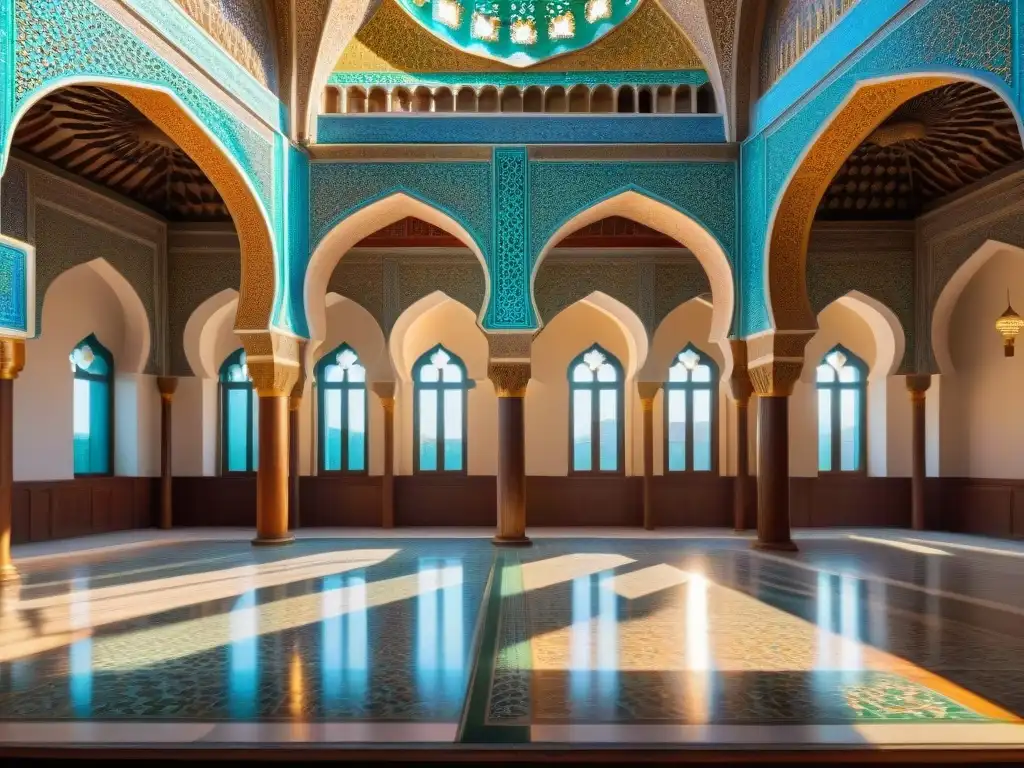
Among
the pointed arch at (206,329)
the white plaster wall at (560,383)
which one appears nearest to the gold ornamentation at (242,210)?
the pointed arch at (206,329)

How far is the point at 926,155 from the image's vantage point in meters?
11.9

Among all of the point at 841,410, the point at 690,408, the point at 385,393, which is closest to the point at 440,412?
the point at 385,393

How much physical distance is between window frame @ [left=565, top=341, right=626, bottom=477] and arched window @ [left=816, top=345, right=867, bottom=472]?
3.16 m

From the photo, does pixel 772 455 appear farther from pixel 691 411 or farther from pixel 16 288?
pixel 16 288

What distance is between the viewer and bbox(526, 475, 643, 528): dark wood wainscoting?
14.2 m

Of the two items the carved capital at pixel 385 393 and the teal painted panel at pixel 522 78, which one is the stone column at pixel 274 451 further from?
the teal painted panel at pixel 522 78

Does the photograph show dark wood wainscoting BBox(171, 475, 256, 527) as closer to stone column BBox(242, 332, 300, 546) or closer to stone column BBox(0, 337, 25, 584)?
stone column BBox(242, 332, 300, 546)

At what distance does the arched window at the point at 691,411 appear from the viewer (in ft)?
47.3

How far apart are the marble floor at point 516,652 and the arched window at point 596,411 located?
4.84m

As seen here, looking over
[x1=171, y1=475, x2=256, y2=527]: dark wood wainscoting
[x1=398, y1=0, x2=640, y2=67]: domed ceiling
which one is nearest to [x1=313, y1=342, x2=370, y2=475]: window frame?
[x1=171, y1=475, x2=256, y2=527]: dark wood wainscoting

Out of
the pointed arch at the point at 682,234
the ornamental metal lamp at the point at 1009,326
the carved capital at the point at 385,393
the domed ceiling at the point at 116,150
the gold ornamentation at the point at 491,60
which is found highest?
the gold ornamentation at the point at 491,60

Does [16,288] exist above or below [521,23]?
below

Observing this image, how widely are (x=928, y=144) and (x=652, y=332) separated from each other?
175 inches

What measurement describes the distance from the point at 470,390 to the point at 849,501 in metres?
6.27
